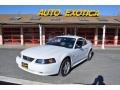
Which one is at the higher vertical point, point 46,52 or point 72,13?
point 72,13

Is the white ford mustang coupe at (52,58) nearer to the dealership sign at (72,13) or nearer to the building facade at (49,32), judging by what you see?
the building facade at (49,32)

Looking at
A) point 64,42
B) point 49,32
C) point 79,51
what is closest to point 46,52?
point 64,42

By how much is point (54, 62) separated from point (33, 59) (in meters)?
0.76

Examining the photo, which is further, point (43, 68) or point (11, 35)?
point (11, 35)

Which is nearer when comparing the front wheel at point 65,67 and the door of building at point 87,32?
the front wheel at point 65,67

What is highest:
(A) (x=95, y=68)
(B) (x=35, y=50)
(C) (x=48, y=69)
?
(B) (x=35, y=50)

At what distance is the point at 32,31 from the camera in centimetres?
2080

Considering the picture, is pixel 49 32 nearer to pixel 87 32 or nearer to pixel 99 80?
pixel 87 32

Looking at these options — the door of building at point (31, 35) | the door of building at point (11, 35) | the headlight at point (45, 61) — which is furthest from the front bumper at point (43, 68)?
the door of building at point (11, 35)

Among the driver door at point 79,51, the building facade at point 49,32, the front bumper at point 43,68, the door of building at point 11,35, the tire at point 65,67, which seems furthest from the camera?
the door of building at point 11,35

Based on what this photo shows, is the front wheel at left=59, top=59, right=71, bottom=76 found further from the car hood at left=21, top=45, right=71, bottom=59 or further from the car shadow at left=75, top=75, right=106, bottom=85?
the car shadow at left=75, top=75, right=106, bottom=85

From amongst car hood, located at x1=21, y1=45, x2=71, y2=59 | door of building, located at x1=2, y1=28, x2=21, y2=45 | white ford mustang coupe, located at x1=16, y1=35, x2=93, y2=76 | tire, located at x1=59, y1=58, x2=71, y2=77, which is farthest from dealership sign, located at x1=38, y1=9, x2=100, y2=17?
tire, located at x1=59, y1=58, x2=71, y2=77
